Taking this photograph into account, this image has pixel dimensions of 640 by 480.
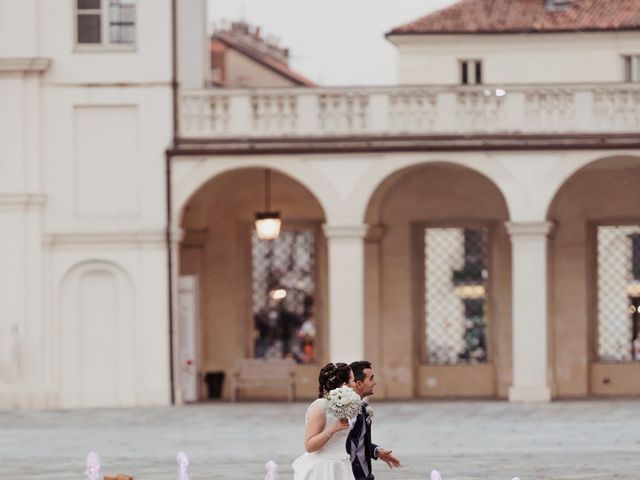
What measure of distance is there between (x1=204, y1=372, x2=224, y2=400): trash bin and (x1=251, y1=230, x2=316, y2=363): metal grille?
1.19 m

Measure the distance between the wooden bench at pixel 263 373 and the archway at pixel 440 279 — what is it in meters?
1.45

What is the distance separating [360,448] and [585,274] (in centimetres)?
2099

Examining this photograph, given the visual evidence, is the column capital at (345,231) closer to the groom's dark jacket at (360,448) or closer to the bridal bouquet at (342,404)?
the groom's dark jacket at (360,448)

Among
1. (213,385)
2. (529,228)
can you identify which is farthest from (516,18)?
A: (529,228)

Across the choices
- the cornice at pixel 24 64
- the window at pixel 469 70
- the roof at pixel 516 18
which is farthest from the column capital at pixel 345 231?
the window at pixel 469 70

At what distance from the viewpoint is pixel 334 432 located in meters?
18.1

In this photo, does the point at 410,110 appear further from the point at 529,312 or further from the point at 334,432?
the point at 334,432

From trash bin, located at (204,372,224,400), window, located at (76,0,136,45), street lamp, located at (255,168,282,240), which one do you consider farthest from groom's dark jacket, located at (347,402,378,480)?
trash bin, located at (204,372,224,400)

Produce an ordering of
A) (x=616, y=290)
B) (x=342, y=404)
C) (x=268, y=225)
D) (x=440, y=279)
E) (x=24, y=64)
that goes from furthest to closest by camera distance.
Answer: (x=440, y=279)
(x=616, y=290)
(x=268, y=225)
(x=24, y=64)
(x=342, y=404)

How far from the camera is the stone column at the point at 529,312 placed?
36.7 metres

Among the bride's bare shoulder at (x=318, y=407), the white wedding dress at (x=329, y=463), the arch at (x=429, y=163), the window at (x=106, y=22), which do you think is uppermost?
the window at (x=106, y=22)

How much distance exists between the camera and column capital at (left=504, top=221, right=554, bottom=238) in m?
36.8

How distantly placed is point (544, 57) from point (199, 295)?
19.4m

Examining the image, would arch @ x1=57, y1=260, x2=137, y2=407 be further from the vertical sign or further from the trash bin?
the trash bin
